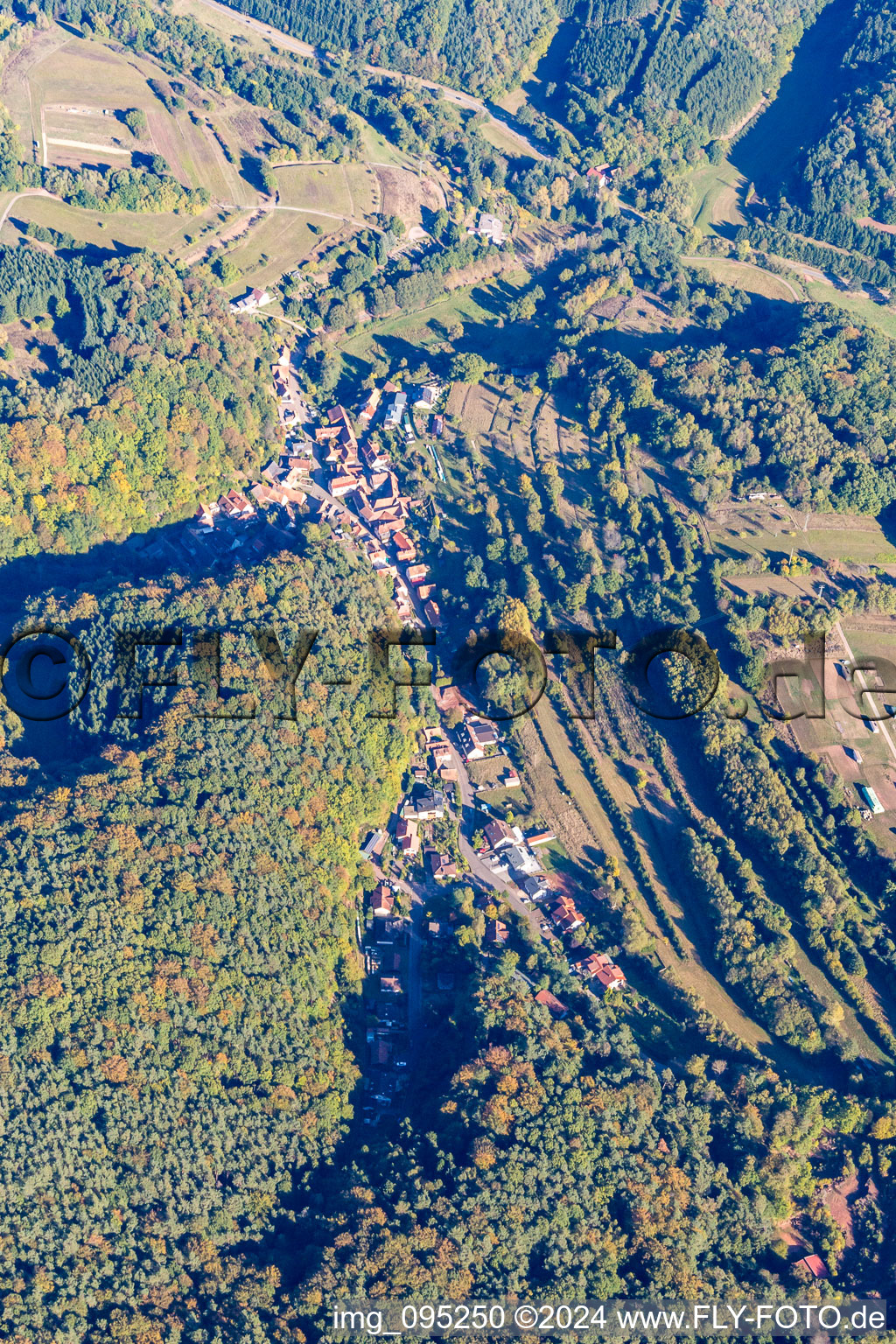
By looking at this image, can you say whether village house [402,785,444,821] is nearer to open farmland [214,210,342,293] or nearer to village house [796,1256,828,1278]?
village house [796,1256,828,1278]

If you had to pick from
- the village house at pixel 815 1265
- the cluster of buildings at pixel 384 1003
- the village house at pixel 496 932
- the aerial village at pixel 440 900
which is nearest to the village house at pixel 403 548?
the aerial village at pixel 440 900

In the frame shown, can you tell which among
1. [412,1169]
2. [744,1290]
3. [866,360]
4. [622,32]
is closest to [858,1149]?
[744,1290]

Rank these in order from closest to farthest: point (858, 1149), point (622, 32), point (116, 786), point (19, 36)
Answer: point (858, 1149), point (116, 786), point (19, 36), point (622, 32)

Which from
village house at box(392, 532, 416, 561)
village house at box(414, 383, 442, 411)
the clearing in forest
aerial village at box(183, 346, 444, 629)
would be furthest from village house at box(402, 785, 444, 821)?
the clearing in forest

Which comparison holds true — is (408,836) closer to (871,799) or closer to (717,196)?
(871,799)

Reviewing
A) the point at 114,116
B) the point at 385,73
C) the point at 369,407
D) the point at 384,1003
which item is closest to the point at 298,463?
the point at 369,407

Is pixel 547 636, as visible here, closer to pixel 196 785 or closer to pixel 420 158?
pixel 196 785

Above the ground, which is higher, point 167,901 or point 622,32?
point 622,32
